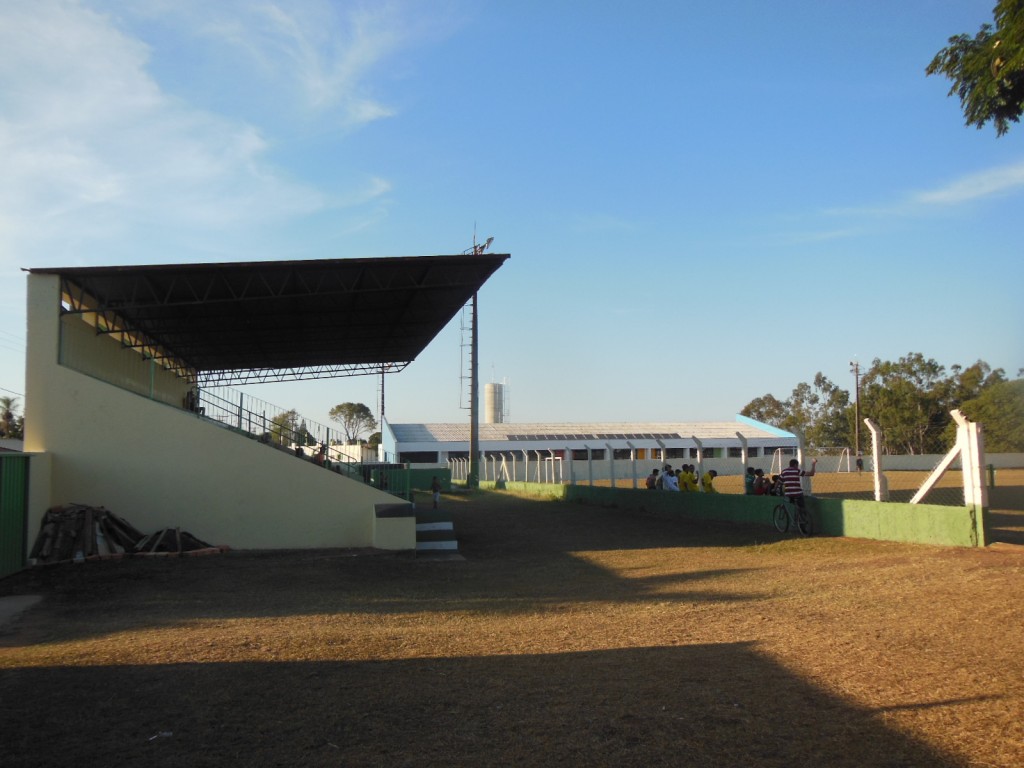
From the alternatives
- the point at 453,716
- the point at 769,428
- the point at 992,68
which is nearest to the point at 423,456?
the point at 769,428

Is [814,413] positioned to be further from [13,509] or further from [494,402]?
[13,509]

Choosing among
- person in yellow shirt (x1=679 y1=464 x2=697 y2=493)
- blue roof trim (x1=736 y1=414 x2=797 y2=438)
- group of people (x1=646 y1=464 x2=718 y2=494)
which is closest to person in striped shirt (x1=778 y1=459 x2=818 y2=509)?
group of people (x1=646 y1=464 x2=718 y2=494)

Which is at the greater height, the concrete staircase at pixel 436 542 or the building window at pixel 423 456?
the building window at pixel 423 456

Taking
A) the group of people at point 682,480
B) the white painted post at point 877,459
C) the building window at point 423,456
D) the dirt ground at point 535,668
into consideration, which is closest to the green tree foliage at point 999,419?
the group of people at point 682,480

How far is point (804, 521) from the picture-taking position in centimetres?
1733

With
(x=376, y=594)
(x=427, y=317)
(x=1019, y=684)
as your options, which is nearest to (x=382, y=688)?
(x=1019, y=684)

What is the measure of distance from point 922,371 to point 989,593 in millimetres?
73288

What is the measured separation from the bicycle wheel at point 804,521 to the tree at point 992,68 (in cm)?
792

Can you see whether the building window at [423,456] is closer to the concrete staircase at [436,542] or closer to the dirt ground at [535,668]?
the concrete staircase at [436,542]

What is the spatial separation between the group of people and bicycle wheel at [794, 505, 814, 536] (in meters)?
5.63

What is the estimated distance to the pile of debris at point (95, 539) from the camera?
15203mm

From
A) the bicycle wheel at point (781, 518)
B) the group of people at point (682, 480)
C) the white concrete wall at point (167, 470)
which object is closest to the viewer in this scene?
the white concrete wall at point (167, 470)

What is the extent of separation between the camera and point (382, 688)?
6.45 meters

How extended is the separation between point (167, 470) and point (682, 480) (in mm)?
14708
